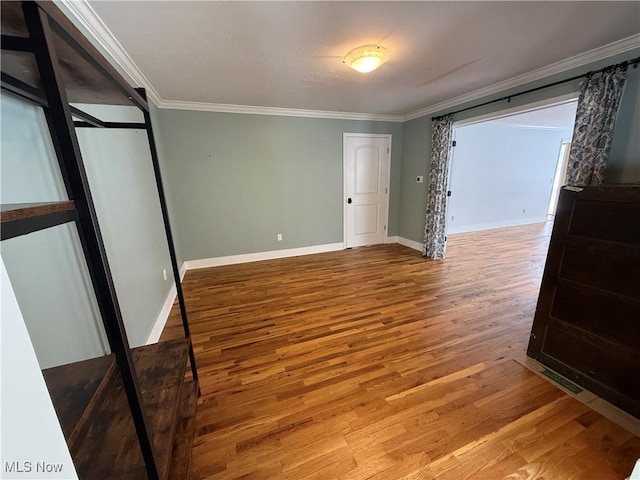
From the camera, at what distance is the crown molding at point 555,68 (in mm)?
2062

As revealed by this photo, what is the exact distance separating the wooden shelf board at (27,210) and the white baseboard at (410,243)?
4.75 m

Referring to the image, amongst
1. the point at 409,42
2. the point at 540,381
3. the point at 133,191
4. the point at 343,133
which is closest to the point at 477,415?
the point at 540,381

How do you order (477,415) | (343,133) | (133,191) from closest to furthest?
(477,415), (133,191), (343,133)

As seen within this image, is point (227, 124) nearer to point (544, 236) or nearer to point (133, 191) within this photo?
point (133, 191)

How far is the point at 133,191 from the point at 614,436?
3.65m

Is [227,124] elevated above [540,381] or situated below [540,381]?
above

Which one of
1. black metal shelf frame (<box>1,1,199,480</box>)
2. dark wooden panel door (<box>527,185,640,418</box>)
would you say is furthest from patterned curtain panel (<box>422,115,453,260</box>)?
black metal shelf frame (<box>1,1,199,480</box>)

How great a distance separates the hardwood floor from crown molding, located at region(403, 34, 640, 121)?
7.71 ft

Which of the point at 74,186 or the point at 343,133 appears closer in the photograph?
the point at 74,186

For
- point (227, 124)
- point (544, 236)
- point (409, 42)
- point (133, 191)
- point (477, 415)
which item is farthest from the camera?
point (544, 236)

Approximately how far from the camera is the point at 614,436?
1395mm

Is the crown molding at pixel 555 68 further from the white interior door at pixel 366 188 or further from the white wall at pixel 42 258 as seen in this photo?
the white wall at pixel 42 258

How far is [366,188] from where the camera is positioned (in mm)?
4770

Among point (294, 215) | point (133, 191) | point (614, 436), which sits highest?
point (133, 191)
